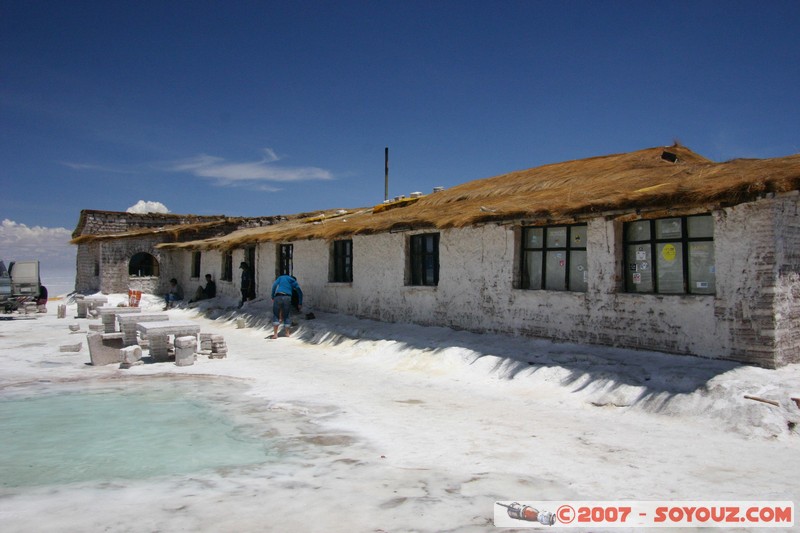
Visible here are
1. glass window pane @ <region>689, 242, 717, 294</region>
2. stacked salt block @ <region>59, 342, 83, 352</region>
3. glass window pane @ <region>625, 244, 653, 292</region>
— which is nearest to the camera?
glass window pane @ <region>689, 242, 717, 294</region>

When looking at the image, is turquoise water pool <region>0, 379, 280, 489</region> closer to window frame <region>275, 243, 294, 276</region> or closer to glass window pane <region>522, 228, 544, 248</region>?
glass window pane <region>522, 228, 544, 248</region>

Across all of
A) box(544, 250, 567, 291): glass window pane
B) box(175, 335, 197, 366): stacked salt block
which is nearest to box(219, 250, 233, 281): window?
box(175, 335, 197, 366): stacked salt block

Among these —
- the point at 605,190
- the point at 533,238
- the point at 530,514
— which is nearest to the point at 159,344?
the point at 533,238

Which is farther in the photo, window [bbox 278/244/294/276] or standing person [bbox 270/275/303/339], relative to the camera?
window [bbox 278/244/294/276]

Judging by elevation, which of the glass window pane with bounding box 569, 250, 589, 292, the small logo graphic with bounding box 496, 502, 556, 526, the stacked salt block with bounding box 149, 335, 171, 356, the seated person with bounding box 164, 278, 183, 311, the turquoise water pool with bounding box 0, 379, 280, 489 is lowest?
the turquoise water pool with bounding box 0, 379, 280, 489

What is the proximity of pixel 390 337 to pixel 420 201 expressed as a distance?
609 centimetres

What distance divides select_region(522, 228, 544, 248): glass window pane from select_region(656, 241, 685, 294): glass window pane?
2.06 metres

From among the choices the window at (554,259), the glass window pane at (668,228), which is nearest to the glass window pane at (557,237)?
the window at (554,259)

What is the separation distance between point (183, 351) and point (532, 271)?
6.77 m

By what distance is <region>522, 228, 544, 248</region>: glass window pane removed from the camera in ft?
31.0

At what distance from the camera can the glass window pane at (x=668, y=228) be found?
7.60 metres

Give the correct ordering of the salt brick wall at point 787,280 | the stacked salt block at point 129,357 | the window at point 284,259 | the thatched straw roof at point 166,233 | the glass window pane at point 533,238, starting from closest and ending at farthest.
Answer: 1. the salt brick wall at point 787,280
2. the glass window pane at point 533,238
3. the stacked salt block at point 129,357
4. the window at point 284,259
5. the thatched straw roof at point 166,233

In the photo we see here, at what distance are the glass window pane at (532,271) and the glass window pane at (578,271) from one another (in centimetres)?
62

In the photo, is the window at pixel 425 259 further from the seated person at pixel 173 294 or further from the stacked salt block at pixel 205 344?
the seated person at pixel 173 294
